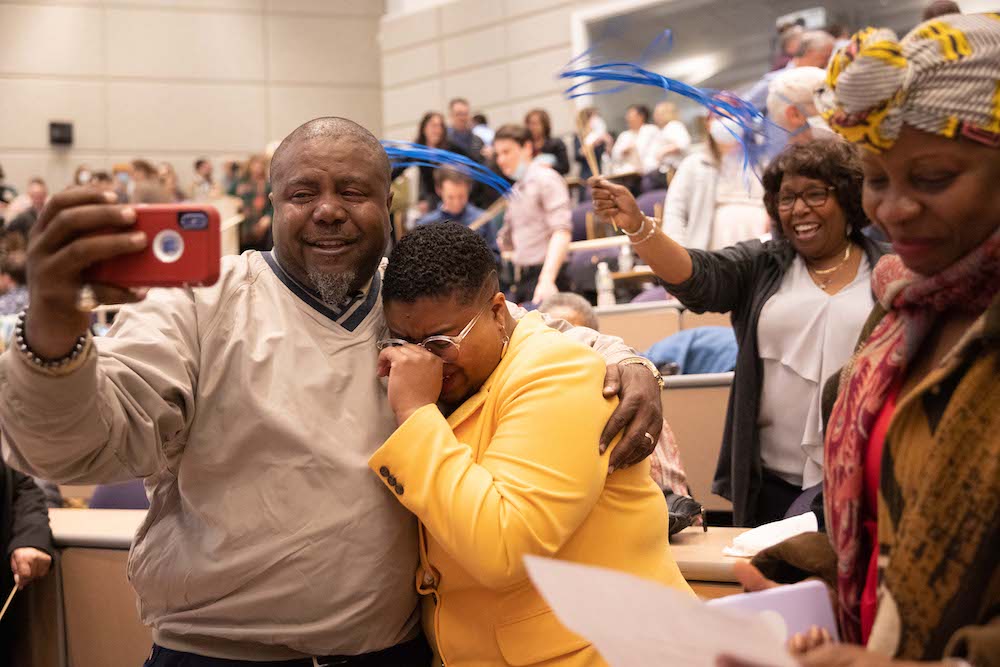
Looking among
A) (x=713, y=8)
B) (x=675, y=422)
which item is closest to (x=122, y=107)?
(x=713, y=8)

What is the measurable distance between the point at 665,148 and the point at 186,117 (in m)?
7.01

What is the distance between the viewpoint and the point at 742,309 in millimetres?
2857

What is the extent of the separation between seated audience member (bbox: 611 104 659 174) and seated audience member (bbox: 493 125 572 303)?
2696 millimetres

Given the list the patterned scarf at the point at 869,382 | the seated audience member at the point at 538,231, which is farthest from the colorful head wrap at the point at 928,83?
the seated audience member at the point at 538,231

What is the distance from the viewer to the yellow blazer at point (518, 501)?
1443mm

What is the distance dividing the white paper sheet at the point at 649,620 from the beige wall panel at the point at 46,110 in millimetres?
12788

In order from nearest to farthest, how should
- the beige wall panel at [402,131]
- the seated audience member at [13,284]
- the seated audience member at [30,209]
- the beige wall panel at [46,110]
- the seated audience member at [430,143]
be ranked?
the seated audience member at [13,284], the seated audience member at [430,143], the seated audience member at [30,209], the beige wall panel at [46,110], the beige wall panel at [402,131]

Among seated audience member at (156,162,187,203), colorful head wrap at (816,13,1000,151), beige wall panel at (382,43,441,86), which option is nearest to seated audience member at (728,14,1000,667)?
colorful head wrap at (816,13,1000,151)

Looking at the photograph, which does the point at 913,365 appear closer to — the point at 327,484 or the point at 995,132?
the point at 995,132

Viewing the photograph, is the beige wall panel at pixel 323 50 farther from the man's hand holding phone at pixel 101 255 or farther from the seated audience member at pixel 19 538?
the man's hand holding phone at pixel 101 255

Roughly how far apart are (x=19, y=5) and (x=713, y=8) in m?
7.94

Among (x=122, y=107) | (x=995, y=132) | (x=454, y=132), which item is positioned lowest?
(x=995, y=132)

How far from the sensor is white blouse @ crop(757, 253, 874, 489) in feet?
8.71

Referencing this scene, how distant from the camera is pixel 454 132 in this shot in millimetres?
9359
